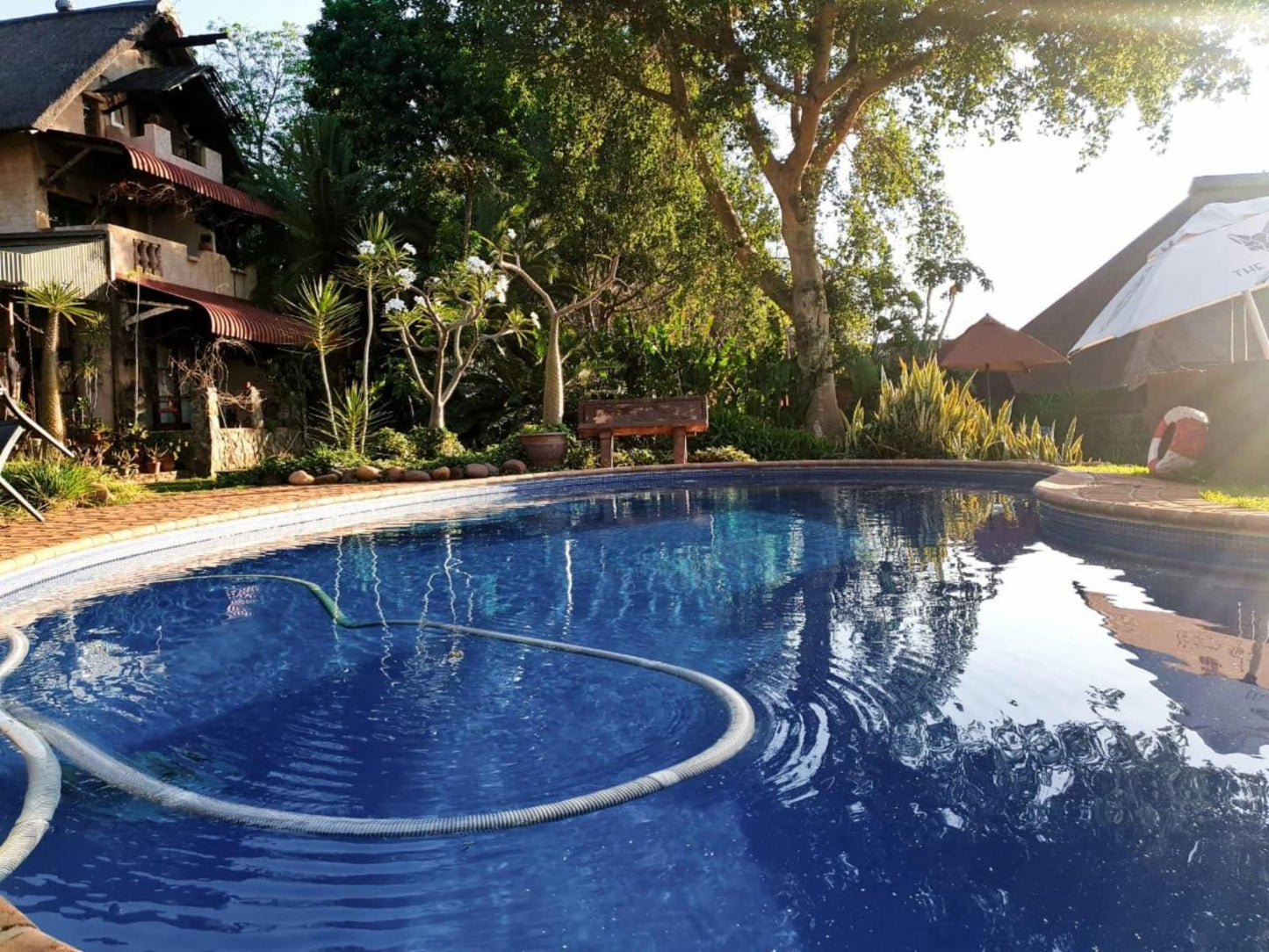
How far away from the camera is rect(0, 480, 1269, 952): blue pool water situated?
2158 mm

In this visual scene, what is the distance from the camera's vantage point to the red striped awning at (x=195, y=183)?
15.5m

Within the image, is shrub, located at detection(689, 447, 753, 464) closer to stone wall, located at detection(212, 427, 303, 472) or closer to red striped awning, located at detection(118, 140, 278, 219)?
stone wall, located at detection(212, 427, 303, 472)

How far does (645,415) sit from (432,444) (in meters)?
3.25

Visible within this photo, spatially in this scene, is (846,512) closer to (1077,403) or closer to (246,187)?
(1077,403)

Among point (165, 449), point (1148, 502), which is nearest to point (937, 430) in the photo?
point (1148, 502)

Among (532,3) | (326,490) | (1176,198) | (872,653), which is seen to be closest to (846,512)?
(872,653)

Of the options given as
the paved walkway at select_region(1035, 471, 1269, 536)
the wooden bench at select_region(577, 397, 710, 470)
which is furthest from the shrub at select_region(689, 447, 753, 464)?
the paved walkway at select_region(1035, 471, 1269, 536)

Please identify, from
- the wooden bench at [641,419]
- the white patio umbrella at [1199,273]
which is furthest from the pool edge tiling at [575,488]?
the white patio umbrella at [1199,273]

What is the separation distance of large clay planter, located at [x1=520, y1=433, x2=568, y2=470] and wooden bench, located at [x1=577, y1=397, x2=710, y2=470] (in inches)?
18.0

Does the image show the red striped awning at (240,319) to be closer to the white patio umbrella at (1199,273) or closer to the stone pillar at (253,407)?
the stone pillar at (253,407)

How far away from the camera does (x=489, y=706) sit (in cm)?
377

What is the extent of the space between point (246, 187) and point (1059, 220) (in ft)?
60.2

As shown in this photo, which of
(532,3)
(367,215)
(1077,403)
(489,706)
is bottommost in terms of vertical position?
(489,706)

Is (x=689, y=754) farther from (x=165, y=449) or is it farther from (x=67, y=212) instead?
(x=67, y=212)
